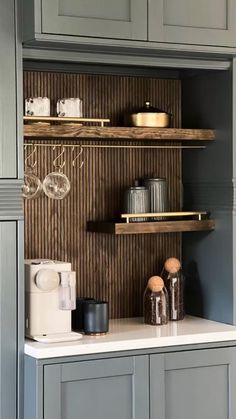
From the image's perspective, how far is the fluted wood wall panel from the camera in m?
3.68

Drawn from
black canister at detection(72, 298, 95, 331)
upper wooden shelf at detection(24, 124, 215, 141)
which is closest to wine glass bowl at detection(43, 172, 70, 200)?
upper wooden shelf at detection(24, 124, 215, 141)

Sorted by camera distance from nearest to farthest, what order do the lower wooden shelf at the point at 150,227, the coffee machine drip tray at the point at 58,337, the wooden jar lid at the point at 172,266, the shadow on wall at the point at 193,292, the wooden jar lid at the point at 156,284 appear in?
the coffee machine drip tray at the point at 58,337
the lower wooden shelf at the point at 150,227
the wooden jar lid at the point at 156,284
the wooden jar lid at the point at 172,266
the shadow on wall at the point at 193,292

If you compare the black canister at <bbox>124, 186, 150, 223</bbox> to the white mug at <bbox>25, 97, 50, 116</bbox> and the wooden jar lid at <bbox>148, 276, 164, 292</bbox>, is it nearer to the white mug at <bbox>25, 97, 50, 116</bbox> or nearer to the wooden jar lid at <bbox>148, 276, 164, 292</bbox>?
the wooden jar lid at <bbox>148, 276, 164, 292</bbox>

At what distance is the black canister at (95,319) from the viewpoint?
3.43m

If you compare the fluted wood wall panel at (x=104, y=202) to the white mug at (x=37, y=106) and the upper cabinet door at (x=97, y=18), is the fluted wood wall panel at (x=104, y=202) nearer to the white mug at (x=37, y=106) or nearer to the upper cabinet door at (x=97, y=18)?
the white mug at (x=37, y=106)

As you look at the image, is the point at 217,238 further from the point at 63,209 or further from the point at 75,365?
the point at 75,365

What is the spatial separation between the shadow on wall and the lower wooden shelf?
24 cm

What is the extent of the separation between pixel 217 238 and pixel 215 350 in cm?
48

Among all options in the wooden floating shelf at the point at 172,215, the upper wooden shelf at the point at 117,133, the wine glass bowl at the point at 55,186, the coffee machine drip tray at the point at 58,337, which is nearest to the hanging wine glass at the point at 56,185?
the wine glass bowl at the point at 55,186

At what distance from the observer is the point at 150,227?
361cm

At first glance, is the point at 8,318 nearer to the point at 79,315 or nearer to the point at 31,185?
the point at 79,315

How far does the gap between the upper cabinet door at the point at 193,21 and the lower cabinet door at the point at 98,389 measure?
→ 1.18 m

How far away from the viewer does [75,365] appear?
3.21 meters

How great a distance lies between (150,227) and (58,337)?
0.59 meters
